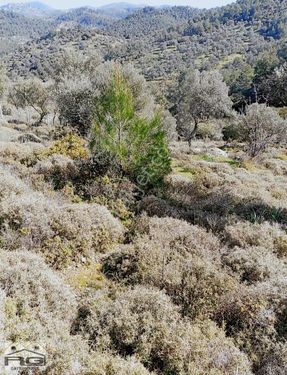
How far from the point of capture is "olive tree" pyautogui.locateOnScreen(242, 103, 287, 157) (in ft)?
90.6

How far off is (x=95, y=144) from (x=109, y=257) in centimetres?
609

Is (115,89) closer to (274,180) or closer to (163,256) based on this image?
(163,256)

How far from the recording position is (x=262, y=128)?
2900 cm

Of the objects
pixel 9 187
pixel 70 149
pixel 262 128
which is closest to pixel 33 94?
pixel 262 128

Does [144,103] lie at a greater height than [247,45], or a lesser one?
lesser

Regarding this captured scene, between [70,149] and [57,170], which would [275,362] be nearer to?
[57,170]

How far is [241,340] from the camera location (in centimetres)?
695

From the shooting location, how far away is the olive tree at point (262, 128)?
27608 millimetres

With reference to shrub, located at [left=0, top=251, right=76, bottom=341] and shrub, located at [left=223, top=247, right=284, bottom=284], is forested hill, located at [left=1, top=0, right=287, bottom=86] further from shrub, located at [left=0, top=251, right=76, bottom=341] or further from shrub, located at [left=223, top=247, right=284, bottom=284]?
shrub, located at [left=0, top=251, right=76, bottom=341]

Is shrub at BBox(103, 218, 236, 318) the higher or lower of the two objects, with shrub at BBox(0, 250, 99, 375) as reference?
lower

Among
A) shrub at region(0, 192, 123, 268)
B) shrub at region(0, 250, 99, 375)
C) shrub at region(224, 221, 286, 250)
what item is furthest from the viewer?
shrub at region(224, 221, 286, 250)

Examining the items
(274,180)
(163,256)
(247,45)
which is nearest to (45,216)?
(163,256)

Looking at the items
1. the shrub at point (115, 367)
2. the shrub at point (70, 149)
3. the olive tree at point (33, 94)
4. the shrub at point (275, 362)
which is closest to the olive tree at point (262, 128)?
the shrub at point (70, 149)

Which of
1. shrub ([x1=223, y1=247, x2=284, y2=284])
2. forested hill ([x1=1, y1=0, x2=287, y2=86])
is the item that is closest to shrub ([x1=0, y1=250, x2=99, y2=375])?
shrub ([x1=223, y1=247, x2=284, y2=284])
